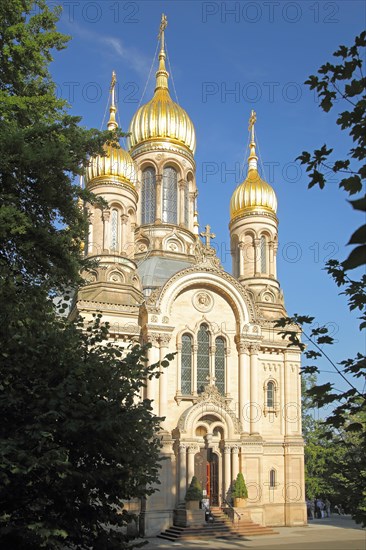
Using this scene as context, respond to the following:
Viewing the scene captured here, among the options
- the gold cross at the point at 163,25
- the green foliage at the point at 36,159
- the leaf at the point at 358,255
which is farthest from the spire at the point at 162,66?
the leaf at the point at 358,255

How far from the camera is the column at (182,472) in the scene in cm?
2670

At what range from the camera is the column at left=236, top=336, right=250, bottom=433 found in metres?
29.1

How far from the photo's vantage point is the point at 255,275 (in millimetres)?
33875

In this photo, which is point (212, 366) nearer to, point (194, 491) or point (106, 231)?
point (194, 491)

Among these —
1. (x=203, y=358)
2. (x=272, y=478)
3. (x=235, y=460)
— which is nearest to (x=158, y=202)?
(x=203, y=358)

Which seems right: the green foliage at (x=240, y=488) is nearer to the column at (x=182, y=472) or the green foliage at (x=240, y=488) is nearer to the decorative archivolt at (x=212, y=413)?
the decorative archivolt at (x=212, y=413)

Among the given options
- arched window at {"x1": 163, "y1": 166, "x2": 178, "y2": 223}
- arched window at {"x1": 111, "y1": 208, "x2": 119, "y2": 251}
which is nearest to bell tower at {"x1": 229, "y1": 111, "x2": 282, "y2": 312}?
arched window at {"x1": 163, "y1": 166, "x2": 178, "y2": 223}

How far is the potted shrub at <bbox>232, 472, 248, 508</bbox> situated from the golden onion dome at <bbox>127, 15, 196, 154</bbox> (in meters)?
19.0

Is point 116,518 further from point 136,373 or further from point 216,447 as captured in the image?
point 216,447

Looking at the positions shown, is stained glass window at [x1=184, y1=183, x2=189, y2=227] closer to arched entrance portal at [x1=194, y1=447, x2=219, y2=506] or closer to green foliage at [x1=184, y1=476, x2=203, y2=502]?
arched entrance portal at [x1=194, y1=447, x2=219, y2=506]

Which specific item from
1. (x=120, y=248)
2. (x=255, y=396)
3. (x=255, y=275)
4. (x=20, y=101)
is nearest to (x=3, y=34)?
(x=20, y=101)

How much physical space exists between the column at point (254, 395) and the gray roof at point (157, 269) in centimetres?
550

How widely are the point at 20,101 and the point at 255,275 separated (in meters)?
22.7

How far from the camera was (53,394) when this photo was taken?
7965 millimetres
